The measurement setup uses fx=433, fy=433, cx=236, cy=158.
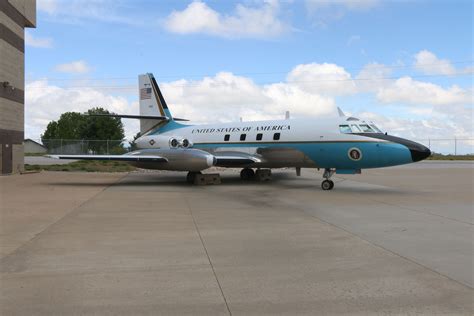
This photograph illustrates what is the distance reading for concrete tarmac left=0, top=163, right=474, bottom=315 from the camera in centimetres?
404

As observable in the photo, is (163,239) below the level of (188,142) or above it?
below

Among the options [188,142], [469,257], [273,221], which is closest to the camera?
[469,257]

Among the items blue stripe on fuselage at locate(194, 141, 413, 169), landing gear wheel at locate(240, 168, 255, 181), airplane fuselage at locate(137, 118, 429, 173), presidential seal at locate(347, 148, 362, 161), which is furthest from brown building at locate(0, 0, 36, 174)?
presidential seal at locate(347, 148, 362, 161)

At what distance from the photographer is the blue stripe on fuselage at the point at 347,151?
14.0 meters

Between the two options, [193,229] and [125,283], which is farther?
[193,229]

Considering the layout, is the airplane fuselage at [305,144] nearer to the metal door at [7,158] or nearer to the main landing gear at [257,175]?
the main landing gear at [257,175]

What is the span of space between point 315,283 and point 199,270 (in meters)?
1.38

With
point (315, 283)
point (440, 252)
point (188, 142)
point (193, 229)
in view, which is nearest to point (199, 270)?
point (315, 283)

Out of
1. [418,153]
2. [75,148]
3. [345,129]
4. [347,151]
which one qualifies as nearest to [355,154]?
[347,151]

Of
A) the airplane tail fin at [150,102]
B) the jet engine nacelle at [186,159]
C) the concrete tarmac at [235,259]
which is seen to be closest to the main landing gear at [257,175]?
the jet engine nacelle at [186,159]

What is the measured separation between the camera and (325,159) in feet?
51.4

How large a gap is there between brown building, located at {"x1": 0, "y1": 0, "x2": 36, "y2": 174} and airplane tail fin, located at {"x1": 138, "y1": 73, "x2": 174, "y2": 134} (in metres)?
6.36

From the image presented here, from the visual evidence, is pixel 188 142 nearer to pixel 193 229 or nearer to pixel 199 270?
pixel 193 229

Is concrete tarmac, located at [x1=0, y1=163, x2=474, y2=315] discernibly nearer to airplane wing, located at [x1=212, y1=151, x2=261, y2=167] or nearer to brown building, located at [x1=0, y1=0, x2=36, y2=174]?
airplane wing, located at [x1=212, y1=151, x2=261, y2=167]
